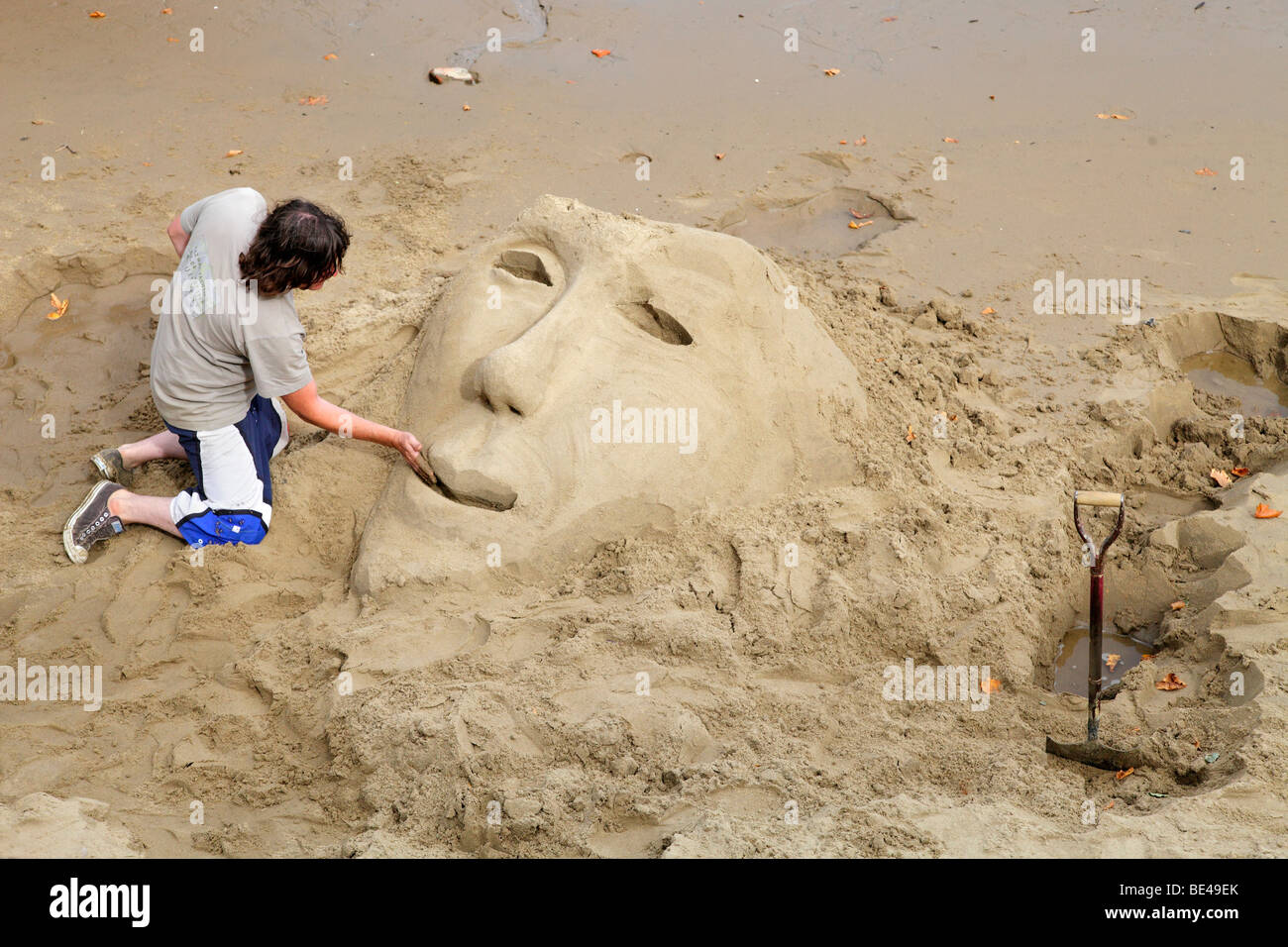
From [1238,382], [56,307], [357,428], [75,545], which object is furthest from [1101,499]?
[56,307]

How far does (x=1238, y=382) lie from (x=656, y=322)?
10.1 ft

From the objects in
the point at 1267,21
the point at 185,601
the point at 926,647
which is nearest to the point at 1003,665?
the point at 926,647

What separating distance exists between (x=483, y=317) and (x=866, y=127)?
13.8 ft

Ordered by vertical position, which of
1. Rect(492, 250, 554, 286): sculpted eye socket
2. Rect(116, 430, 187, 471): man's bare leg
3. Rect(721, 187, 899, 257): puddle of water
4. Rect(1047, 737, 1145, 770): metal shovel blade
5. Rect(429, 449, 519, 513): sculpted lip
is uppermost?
Rect(721, 187, 899, 257): puddle of water

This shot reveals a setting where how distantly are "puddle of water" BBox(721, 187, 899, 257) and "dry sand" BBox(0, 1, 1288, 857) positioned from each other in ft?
0.16

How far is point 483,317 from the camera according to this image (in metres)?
3.90

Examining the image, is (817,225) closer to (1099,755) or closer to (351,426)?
(351,426)

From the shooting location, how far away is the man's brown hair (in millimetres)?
3264

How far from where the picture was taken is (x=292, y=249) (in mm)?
3264

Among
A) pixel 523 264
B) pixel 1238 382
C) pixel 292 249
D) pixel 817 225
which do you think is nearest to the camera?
pixel 292 249

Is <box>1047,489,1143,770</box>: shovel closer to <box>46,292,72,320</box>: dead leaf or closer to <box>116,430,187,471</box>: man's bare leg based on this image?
<box>116,430,187,471</box>: man's bare leg

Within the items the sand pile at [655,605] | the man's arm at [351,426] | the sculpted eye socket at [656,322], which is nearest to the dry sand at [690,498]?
the sand pile at [655,605]

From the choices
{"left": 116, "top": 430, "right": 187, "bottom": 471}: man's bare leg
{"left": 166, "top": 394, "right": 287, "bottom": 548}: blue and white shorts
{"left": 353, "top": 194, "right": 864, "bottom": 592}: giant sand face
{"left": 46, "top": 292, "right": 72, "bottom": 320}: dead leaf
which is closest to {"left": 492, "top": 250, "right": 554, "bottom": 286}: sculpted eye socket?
{"left": 353, "top": 194, "right": 864, "bottom": 592}: giant sand face

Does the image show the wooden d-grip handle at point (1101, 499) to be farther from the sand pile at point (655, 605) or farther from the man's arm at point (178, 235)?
the man's arm at point (178, 235)
